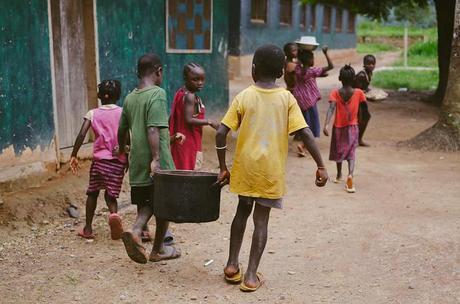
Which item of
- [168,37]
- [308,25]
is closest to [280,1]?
[308,25]

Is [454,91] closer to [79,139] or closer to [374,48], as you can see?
[79,139]

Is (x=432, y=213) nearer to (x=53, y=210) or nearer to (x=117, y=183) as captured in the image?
(x=117, y=183)

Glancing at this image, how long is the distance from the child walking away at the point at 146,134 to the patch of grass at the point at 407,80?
45.7 ft

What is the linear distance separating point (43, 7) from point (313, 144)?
141 inches

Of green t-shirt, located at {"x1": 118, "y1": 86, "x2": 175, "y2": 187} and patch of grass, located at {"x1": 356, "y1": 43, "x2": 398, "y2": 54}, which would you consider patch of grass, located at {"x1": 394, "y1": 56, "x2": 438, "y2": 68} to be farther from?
green t-shirt, located at {"x1": 118, "y1": 86, "x2": 175, "y2": 187}

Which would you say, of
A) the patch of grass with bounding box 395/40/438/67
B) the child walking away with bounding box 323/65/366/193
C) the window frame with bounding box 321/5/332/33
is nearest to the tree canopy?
the child walking away with bounding box 323/65/366/193

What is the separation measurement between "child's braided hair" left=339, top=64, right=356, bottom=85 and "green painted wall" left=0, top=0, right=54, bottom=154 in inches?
120

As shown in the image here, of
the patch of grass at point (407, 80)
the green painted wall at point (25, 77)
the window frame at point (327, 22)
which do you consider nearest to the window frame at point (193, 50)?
the green painted wall at point (25, 77)

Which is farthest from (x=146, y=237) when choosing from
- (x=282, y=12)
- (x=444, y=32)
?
(x=282, y=12)

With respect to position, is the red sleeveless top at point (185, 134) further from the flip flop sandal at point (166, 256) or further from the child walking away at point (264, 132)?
the child walking away at point (264, 132)

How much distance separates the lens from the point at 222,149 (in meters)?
3.59

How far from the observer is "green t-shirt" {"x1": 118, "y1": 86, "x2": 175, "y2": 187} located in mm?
3844

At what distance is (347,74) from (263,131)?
3.08 m

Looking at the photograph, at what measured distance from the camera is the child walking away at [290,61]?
7.39 meters
